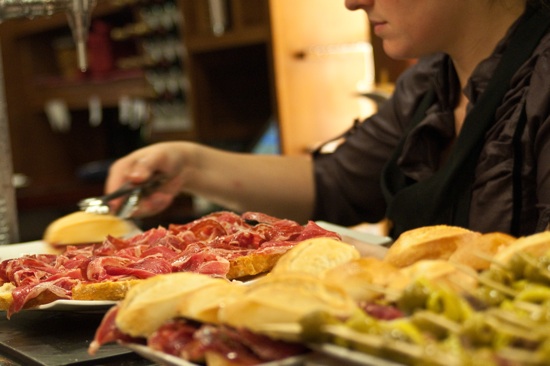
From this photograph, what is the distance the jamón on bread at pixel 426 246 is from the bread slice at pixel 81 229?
2.88 feet


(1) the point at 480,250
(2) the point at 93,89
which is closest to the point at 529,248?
(1) the point at 480,250

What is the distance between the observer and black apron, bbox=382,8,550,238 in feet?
6.04

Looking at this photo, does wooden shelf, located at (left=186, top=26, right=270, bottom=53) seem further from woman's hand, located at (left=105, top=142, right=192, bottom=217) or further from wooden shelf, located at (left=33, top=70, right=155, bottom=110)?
woman's hand, located at (left=105, top=142, right=192, bottom=217)

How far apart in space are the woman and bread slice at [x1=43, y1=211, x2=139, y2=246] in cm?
27

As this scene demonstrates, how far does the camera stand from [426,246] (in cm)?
102

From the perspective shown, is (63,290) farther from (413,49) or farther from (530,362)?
(413,49)

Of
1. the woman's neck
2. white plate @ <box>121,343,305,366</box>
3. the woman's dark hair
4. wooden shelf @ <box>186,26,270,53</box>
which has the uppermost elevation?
the woman's dark hair

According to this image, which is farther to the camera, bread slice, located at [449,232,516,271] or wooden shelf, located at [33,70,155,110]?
wooden shelf, located at [33,70,155,110]

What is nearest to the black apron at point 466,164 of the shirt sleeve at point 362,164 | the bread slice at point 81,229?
the shirt sleeve at point 362,164

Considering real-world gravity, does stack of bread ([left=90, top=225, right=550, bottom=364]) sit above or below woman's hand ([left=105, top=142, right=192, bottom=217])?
above

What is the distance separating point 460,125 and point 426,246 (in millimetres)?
1101

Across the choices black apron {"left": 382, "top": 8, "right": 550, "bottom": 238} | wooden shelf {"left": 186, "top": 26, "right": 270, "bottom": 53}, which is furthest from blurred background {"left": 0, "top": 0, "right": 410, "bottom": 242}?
black apron {"left": 382, "top": 8, "right": 550, "bottom": 238}

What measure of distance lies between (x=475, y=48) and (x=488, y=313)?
1.37m

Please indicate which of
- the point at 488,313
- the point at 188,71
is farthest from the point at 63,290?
the point at 188,71
